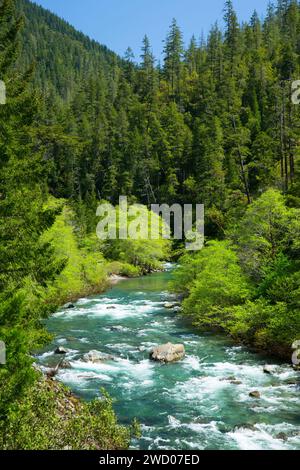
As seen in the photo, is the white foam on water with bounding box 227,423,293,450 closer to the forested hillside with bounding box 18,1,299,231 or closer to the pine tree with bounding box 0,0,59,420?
the pine tree with bounding box 0,0,59,420

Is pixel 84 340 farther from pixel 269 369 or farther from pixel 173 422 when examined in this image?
pixel 173 422

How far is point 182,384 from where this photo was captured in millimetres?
17719

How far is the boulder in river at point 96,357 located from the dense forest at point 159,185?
13.6 feet

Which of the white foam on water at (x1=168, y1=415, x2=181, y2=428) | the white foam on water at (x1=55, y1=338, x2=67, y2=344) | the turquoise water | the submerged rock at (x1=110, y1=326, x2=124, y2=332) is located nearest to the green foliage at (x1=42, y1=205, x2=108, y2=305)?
the turquoise water

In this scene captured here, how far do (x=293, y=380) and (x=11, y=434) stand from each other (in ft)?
38.9

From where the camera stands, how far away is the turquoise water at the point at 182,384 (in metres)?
13.3

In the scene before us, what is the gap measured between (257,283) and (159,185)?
61.8 meters

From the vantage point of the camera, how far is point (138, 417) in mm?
14812

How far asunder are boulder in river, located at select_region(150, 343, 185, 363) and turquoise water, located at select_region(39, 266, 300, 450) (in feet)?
1.39

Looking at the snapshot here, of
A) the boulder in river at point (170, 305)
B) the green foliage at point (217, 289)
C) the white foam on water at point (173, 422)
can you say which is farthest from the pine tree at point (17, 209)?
the boulder in river at point (170, 305)

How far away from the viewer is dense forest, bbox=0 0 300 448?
13594 millimetres

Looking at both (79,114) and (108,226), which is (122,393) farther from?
(79,114)

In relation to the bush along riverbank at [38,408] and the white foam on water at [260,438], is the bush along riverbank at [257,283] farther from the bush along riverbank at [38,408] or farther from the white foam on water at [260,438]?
the bush along riverbank at [38,408]
